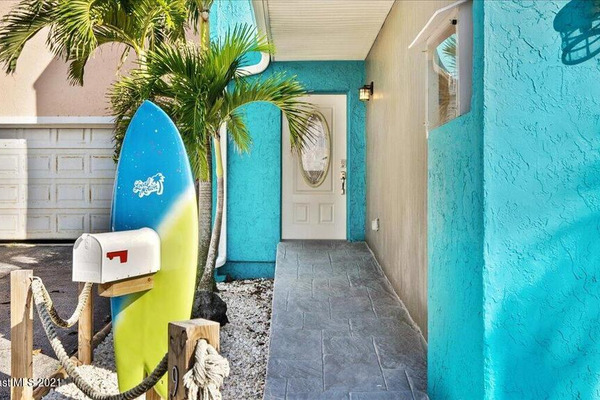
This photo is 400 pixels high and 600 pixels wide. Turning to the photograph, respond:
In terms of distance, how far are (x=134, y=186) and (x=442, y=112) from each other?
1.74m

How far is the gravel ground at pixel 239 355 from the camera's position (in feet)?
10.00

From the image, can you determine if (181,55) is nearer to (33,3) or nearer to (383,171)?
(33,3)

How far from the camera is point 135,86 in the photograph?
377 cm

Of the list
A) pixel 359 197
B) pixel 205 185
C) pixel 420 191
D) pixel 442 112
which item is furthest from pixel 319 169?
pixel 442 112

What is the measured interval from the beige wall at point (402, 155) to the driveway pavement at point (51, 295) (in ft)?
8.94

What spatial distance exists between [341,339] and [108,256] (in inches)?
68.8

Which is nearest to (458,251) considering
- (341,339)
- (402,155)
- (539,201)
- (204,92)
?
(539,201)

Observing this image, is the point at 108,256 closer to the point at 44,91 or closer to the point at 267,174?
the point at 267,174

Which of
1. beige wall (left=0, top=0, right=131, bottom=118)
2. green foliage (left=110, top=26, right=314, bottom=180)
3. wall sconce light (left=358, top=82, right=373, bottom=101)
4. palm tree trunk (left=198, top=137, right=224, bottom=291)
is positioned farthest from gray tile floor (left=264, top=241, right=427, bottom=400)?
beige wall (left=0, top=0, right=131, bottom=118)

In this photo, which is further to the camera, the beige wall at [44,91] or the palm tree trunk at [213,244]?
the beige wall at [44,91]

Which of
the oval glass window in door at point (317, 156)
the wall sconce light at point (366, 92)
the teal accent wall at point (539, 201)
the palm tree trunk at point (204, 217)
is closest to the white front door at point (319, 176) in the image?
the oval glass window in door at point (317, 156)

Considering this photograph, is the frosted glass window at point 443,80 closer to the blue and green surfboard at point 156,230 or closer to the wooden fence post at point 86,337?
the blue and green surfboard at point 156,230

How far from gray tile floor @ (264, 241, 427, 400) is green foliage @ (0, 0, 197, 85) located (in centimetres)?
265

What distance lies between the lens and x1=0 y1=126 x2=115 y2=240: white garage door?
785cm
